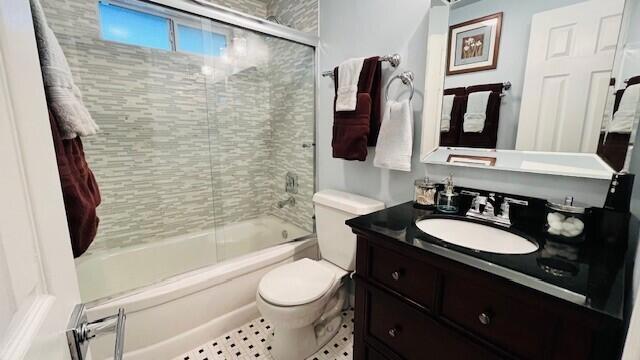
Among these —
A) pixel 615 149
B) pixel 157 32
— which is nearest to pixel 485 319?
pixel 615 149

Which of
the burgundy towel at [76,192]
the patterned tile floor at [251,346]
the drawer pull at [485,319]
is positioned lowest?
the patterned tile floor at [251,346]

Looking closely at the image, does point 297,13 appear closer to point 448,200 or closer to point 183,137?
point 183,137

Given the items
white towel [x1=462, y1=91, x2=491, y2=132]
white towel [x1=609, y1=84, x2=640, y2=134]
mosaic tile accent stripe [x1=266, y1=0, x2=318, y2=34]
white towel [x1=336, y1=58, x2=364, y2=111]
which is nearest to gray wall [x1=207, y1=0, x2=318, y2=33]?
mosaic tile accent stripe [x1=266, y1=0, x2=318, y2=34]

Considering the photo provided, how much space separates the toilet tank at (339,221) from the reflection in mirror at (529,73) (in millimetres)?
551

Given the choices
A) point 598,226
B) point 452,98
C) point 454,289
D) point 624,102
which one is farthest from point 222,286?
point 624,102

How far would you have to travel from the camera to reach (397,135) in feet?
4.58

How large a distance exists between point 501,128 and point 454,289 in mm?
744

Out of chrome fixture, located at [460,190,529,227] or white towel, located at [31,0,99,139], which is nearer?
white towel, located at [31,0,99,139]

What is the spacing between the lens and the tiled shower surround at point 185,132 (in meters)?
1.77

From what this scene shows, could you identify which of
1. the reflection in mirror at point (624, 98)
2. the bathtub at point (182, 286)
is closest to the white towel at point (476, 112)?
the reflection in mirror at point (624, 98)

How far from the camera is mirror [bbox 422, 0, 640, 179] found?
3.03ft

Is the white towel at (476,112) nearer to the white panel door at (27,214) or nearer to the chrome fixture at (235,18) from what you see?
the chrome fixture at (235,18)

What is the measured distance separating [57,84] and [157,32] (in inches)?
60.3

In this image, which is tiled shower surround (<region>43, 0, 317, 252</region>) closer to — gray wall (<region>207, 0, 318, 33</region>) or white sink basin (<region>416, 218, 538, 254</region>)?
gray wall (<region>207, 0, 318, 33</region>)
